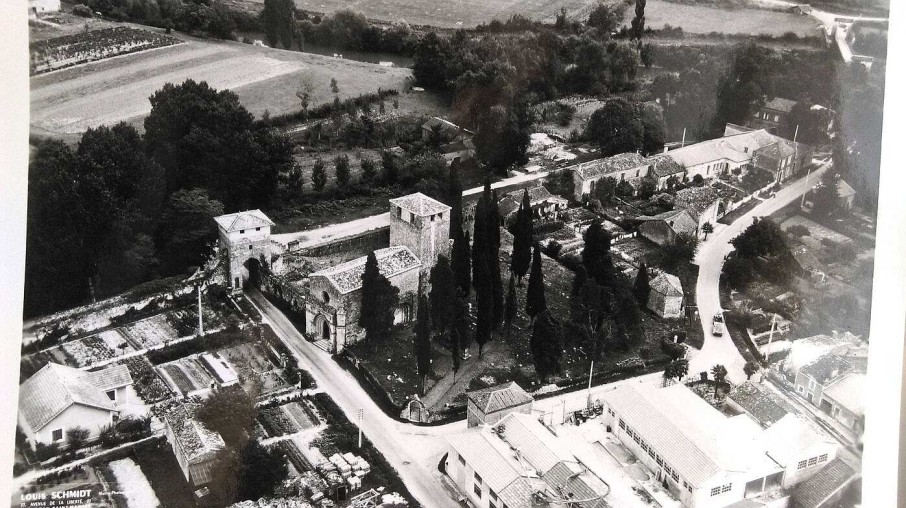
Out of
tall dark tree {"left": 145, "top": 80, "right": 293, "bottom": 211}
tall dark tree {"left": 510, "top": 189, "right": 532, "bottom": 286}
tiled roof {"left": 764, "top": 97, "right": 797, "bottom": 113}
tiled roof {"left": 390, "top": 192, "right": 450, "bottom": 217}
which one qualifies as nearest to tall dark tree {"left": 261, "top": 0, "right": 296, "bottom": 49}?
tall dark tree {"left": 145, "top": 80, "right": 293, "bottom": 211}

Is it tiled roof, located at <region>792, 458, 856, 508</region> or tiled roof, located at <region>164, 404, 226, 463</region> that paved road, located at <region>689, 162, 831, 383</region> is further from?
tiled roof, located at <region>164, 404, 226, 463</region>

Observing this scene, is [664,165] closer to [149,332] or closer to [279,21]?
[279,21]

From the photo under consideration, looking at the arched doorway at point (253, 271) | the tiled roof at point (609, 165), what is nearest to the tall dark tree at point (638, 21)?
the tiled roof at point (609, 165)

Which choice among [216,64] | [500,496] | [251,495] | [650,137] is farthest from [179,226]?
A: [650,137]

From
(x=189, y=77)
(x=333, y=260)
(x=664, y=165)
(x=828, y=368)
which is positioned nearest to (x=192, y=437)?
(x=333, y=260)

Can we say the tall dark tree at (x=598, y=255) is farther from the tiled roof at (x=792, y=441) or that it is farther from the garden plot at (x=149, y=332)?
the garden plot at (x=149, y=332)

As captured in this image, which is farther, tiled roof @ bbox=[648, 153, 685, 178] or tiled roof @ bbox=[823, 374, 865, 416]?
tiled roof @ bbox=[648, 153, 685, 178]
